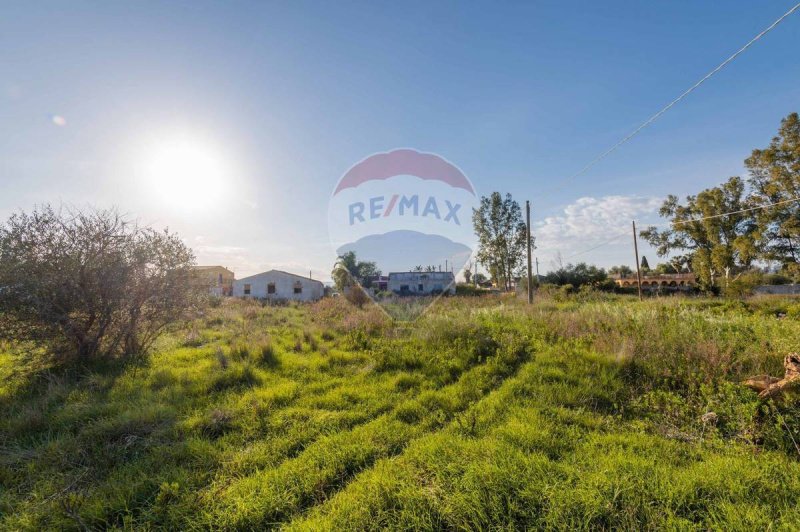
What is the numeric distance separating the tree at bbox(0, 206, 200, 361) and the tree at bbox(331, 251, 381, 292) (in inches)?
974

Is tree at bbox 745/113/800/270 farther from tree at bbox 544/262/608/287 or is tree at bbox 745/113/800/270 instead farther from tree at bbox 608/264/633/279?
tree at bbox 608/264/633/279

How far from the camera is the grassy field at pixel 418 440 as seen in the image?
92.3 inches

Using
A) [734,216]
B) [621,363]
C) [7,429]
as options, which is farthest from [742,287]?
[7,429]

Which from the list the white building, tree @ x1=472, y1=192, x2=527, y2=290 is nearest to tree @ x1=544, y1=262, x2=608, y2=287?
tree @ x1=472, y1=192, x2=527, y2=290

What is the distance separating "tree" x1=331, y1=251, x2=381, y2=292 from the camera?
36.5 metres

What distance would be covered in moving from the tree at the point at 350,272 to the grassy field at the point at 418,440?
2690 centimetres

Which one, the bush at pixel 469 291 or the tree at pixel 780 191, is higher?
the tree at pixel 780 191

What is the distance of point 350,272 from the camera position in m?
40.4

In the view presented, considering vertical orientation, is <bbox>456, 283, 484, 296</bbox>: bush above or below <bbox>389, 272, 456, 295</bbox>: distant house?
below

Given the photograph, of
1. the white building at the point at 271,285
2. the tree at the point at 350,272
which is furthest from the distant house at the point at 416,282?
the white building at the point at 271,285

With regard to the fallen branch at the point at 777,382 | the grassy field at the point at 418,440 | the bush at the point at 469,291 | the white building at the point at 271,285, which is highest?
the white building at the point at 271,285

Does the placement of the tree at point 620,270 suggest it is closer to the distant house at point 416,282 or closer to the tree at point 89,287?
the distant house at point 416,282

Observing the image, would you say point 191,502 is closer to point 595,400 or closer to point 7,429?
point 7,429

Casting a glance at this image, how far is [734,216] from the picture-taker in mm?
28812
